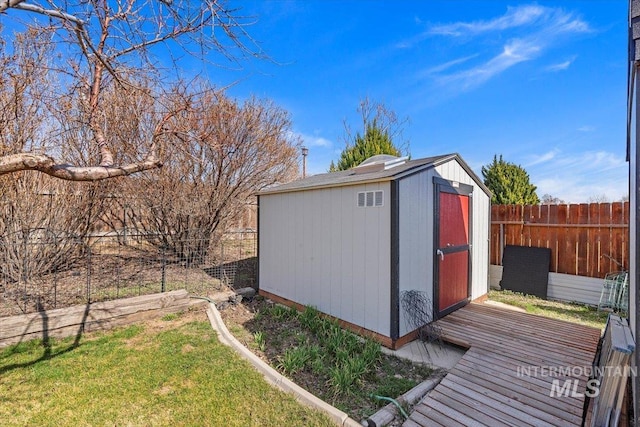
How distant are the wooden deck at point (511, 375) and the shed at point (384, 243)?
29.5 inches

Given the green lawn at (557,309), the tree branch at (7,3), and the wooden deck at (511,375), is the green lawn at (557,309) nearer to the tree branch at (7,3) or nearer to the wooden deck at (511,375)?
the wooden deck at (511,375)

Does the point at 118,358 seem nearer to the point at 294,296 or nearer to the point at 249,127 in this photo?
the point at 294,296

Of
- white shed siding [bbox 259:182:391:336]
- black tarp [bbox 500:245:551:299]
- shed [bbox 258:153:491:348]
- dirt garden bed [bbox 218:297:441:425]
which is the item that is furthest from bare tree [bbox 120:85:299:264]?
black tarp [bbox 500:245:551:299]

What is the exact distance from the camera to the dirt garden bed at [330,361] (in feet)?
8.63

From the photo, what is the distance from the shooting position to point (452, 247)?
14.8ft

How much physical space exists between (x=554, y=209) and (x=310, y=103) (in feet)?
22.3

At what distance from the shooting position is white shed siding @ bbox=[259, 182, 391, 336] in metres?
3.68

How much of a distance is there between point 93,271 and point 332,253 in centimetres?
512

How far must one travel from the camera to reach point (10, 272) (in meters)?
4.64

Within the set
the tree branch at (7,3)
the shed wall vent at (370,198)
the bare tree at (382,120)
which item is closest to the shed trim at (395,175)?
the shed wall vent at (370,198)

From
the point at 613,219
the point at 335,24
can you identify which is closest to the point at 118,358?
the point at 335,24

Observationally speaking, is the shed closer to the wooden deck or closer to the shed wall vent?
the shed wall vent

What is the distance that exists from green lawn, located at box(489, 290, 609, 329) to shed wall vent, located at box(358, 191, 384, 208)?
11.1 feet

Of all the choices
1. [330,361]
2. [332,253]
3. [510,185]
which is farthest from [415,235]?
[510,185]
